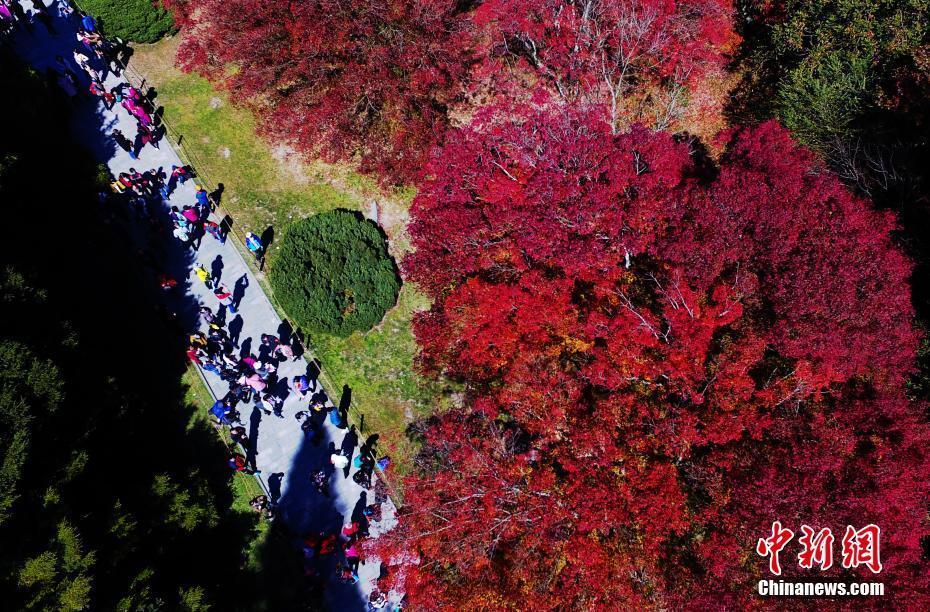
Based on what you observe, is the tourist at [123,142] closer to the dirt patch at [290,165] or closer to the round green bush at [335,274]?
the dirt patch at [290,165]

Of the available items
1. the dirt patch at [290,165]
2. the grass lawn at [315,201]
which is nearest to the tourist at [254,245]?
the grass lawn at [315,201]

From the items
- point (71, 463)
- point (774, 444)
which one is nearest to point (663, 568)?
point (774, 444)

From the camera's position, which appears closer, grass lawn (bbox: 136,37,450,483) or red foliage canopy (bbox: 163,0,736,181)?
red foliage canopy (bbox: 163,0,736,181)

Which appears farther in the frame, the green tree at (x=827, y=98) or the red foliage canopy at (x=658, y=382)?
the green tree at (x=827, y=98)

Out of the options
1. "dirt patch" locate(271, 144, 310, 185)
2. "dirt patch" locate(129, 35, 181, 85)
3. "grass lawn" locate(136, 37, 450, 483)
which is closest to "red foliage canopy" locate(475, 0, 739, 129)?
"grass lawn" locate(136, 37, 450, 483)

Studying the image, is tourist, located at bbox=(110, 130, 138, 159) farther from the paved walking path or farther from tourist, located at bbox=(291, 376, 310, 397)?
tourist, located at bbox=(291, 376, 310, 397)

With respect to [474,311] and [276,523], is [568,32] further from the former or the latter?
[276,523]
